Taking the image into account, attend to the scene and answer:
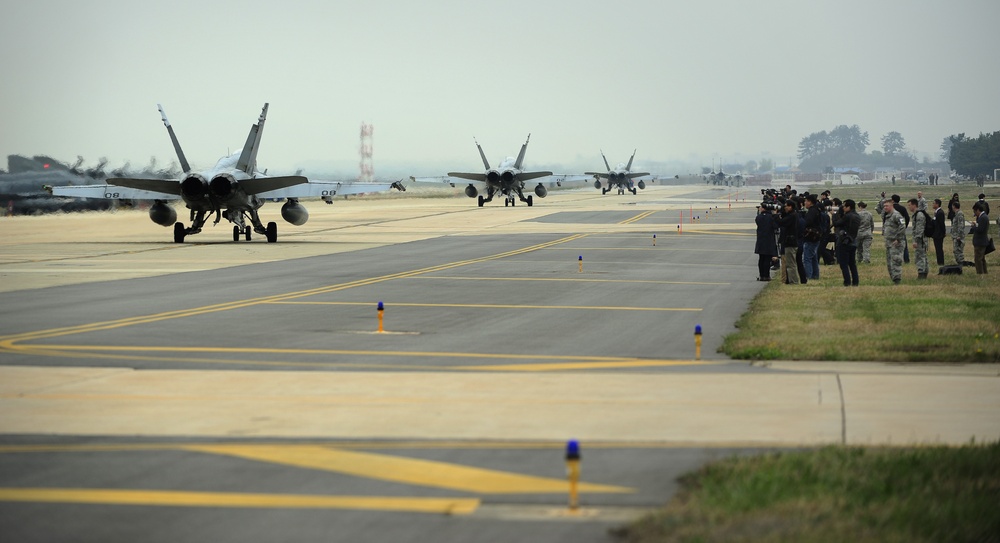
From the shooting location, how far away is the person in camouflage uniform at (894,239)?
27531mm

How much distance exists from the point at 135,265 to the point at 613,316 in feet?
63.3

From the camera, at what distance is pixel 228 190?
46.4 metres

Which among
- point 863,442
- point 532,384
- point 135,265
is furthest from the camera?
point 135,265

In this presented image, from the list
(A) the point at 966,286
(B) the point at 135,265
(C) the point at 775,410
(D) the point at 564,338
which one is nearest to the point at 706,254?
(A) the point at 966,286

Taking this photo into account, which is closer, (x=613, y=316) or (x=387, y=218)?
(x=613, y=316)

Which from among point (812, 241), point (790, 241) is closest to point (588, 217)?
point (812, 241)

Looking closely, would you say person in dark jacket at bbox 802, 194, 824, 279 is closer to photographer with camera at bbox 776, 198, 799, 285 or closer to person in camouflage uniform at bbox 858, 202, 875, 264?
photographer with camera at bbox 776, 198, 799, 285

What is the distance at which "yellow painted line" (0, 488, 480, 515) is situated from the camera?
A: 356 inches

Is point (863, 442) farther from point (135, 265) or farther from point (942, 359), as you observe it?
point (135, 265)

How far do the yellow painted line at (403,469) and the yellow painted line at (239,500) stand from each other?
50 cm

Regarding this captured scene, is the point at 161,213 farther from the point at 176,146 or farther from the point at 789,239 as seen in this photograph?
the point at 789,239

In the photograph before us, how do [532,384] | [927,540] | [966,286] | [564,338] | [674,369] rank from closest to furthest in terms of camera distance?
1. [927,540]
2. [532,384]
3. [674,369]
4. [564,338]
5. [966,286]

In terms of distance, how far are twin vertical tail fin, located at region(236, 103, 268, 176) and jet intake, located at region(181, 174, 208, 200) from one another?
2.67 meters

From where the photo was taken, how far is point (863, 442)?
1123 cm
